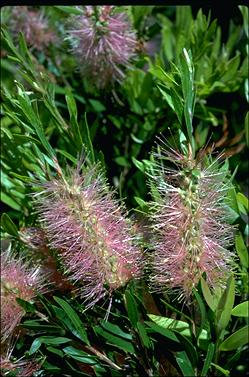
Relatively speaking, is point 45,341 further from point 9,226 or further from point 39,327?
point 9,226

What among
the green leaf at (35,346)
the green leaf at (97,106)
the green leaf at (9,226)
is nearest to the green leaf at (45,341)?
the green leaf at (35,346)

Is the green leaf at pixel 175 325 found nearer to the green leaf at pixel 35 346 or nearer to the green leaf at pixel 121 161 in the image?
the green leaf at pixel 35 346

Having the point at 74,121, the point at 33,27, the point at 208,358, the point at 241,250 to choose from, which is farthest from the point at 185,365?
the point at 33,27

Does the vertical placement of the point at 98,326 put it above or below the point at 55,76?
below

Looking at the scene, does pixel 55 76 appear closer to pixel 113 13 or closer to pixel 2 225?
pixel 113 13

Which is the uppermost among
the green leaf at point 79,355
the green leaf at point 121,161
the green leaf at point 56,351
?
the green leaf at point 121,161

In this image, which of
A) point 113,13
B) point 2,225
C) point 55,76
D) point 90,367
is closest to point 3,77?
point 55,76

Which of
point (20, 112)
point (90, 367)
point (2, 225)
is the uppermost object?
point (20, 112)
